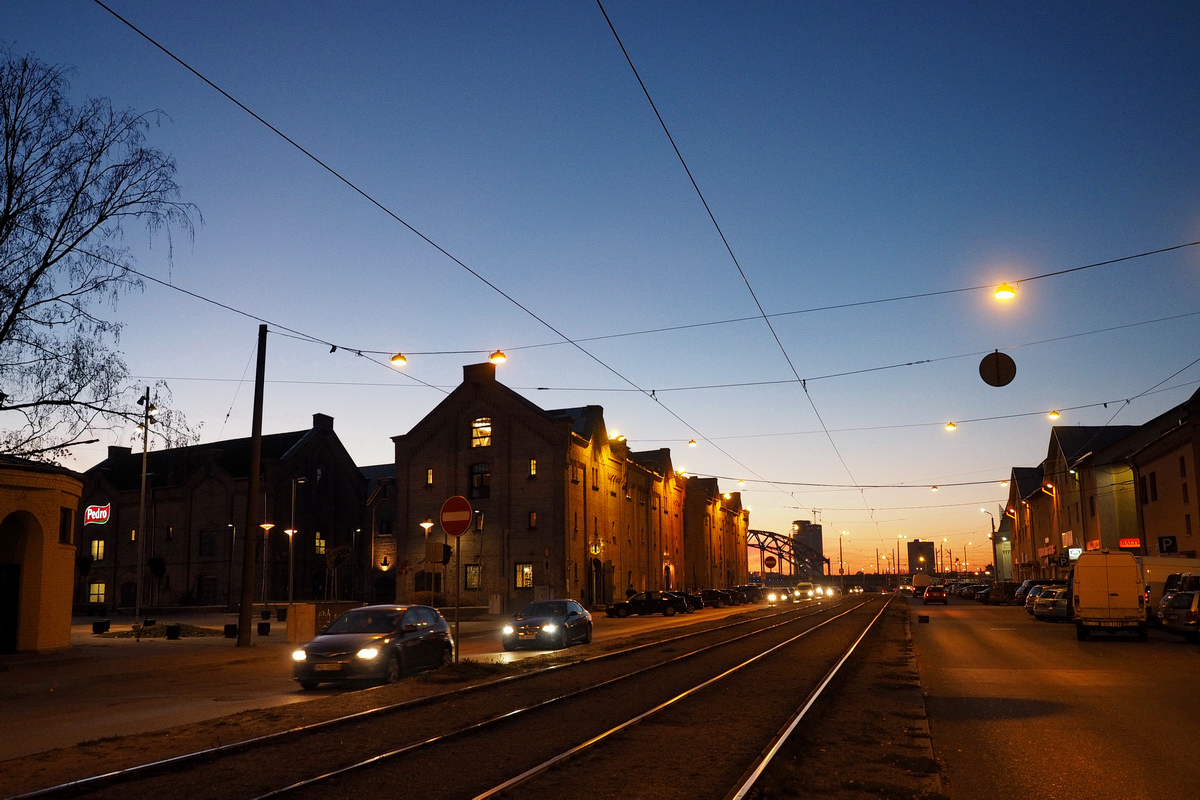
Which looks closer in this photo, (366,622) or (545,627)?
(366,622)

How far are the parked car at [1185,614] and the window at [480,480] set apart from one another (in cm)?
3650

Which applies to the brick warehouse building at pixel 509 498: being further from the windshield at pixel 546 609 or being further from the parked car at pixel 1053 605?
the parked car at pixel 1053 605

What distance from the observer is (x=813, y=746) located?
10.0 meters

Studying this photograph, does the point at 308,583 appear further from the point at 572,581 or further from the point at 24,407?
the point at 24,407

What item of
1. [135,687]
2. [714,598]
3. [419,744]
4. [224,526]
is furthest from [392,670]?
[714,598]

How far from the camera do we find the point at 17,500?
21.9 meters

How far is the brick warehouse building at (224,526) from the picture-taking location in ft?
198

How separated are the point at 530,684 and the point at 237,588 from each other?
49037 mm

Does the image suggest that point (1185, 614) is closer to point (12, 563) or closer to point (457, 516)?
point (457, 516)

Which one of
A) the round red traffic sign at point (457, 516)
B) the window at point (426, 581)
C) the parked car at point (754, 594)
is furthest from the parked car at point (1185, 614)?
the parked car at point (754, 594)

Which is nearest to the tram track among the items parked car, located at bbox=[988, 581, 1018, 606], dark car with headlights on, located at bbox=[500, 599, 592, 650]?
dark car with headlights on, located at bbox=[500, 599, 592, 650]

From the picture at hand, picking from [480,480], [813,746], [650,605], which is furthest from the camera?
[480,480]

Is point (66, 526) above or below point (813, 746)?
above

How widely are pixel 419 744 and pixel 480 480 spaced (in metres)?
47.2
